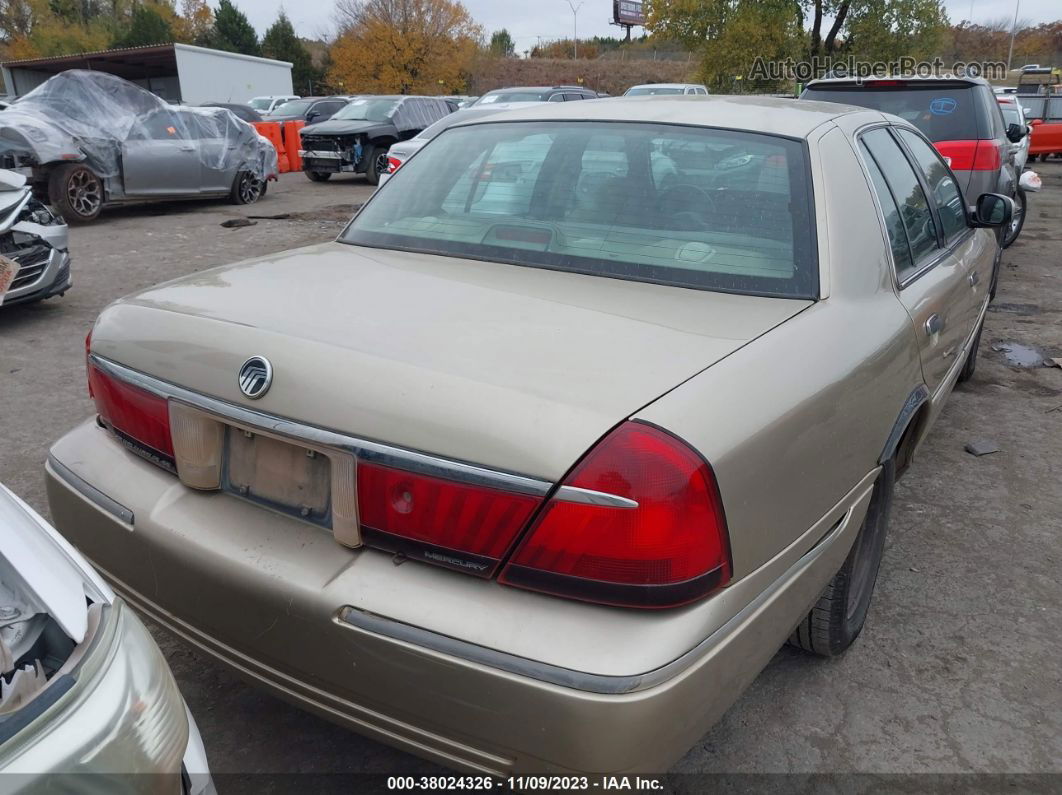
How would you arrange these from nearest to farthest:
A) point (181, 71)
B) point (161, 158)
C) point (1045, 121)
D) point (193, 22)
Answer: point (161, 158) → point (1045, 121) → point (181, 71) → point (193, 22)

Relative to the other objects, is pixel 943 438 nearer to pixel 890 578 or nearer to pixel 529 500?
pixel 890 578

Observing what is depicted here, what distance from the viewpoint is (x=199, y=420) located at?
6.43ft

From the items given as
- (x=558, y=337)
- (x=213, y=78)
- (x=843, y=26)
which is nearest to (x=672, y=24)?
(x=843, y=26)

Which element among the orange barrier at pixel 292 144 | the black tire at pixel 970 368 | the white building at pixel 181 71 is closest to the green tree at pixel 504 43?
the white building at pixel 181 71

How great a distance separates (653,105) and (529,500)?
1.89m

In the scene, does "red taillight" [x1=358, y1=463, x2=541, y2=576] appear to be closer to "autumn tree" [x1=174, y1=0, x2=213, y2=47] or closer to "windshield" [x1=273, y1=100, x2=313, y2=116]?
"windshield" [x1=273, y1=100, x2=313, y2=116]

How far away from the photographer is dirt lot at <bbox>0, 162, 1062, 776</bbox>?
90.7 inches

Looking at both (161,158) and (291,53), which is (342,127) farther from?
(291,53)

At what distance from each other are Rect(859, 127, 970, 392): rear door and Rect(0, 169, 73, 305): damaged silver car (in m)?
5.60

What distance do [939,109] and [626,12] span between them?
235 ft

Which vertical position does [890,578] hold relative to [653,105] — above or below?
below

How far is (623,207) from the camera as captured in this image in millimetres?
2580

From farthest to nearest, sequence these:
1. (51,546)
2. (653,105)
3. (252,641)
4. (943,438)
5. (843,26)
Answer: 1. (843,26)
2. (943,438)
3. (653,105)
4. (252,641)
5. (51,546)

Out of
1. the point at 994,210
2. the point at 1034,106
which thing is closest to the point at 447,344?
the point at 994,210
